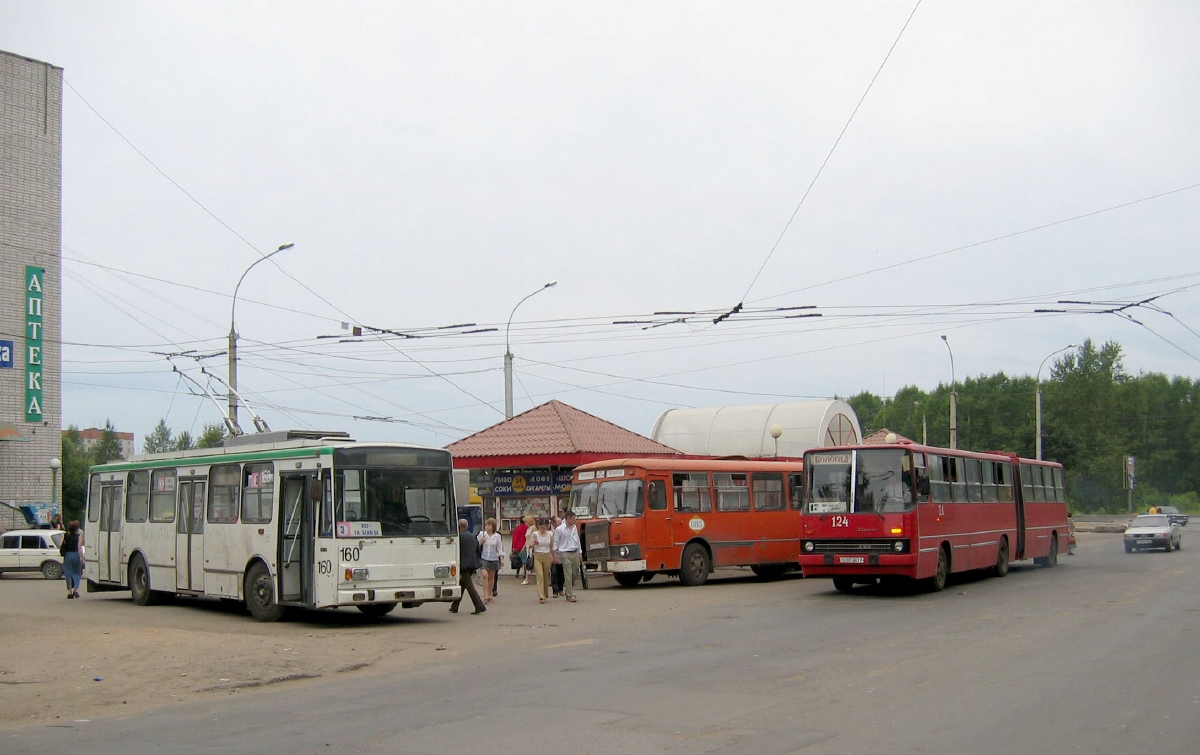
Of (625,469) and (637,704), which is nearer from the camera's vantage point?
(637,704)

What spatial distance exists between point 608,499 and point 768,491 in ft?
15.0

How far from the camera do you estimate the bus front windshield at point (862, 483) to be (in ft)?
67.6

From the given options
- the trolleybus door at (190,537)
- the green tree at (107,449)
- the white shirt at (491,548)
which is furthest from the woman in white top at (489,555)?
the green tree at (107,449)

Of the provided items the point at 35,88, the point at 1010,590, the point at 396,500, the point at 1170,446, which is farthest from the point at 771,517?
the point at 1170,446

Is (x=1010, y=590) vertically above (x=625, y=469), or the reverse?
(x=625, y=469)

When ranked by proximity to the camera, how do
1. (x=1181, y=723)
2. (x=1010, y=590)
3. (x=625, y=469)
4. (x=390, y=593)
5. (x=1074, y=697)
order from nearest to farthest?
(x=1181, y=723)
(x=1074, y=697)
(x=390, y=593)
(x=1010, y=590)
(x=625, y=469)

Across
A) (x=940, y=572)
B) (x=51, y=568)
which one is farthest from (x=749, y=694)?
(x=51, y=568)

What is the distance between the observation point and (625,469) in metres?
24.8

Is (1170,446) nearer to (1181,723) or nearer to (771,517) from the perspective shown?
(771,517)

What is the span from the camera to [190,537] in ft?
65.0

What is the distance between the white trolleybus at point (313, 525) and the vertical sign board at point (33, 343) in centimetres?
2248

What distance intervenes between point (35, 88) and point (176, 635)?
3170 cm

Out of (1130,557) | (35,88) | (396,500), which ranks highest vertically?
(35,88)

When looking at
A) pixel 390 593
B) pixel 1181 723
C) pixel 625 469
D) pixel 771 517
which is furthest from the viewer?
pixel 771 517
